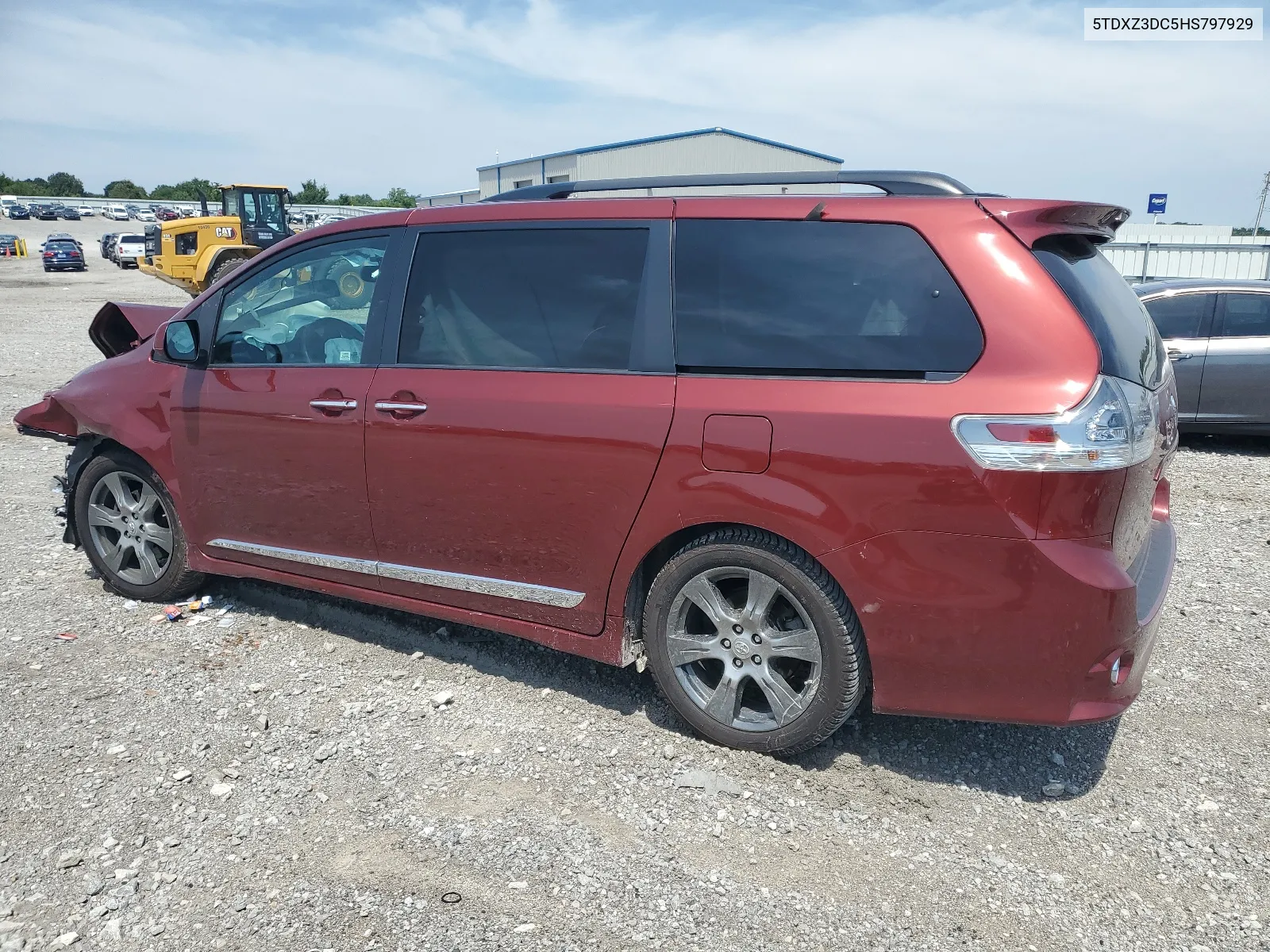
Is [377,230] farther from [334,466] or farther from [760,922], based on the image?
[760,922]

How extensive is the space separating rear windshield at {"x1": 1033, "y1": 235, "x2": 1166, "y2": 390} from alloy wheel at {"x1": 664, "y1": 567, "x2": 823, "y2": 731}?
124 centimetres

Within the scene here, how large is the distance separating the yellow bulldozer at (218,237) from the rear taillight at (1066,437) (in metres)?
21.0

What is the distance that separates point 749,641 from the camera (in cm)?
322

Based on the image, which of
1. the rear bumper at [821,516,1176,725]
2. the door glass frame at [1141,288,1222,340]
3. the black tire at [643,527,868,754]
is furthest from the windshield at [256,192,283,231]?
the rear bumper at [821,516,1176,725]

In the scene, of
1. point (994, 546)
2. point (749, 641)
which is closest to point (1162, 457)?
point (994, 546)

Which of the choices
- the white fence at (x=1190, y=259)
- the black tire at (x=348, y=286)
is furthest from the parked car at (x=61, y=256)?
the black tire at (x=348, y=286)

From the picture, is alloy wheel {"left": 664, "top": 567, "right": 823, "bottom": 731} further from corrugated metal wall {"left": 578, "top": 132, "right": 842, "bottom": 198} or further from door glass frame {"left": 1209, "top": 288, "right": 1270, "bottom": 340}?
corrugated metal wall {"left": 578, "top": 132, "right": 842, "bottom": 198}

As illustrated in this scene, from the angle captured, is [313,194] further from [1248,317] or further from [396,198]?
[1248,317]

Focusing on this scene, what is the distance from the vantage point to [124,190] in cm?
11150

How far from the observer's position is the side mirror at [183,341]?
14.1ft

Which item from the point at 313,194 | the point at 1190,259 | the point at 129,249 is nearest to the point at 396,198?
the point at 313,194

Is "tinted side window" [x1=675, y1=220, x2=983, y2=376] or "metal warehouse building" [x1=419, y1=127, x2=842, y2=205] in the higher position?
"metal warehouse building" [x1=419, y1=127, x2=842, y2=205]

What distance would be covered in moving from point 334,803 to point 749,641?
148 centimetres

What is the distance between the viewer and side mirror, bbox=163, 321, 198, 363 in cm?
430
